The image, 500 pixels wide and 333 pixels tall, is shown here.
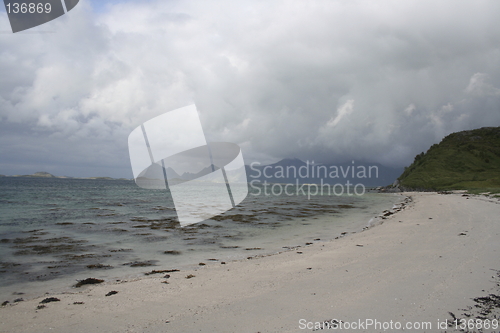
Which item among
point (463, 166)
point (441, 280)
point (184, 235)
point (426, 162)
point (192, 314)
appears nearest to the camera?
point (192, 314)

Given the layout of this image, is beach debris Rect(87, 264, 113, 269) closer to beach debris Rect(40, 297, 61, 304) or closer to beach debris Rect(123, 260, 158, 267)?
beach debris Rect(123, 260, 158, 267)

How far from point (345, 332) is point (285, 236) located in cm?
1199

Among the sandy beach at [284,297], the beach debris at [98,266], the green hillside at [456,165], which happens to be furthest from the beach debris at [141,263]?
the green hillside at [456,165]

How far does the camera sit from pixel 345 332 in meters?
3.91

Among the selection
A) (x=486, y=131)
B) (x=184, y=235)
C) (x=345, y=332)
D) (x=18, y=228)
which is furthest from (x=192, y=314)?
(x=486, y=131)

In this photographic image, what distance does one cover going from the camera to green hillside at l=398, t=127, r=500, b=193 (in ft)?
313

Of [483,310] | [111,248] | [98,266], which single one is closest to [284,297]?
[483,310]

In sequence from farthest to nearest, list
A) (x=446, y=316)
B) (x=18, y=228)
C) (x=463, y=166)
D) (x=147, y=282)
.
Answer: (x=463, y=166) < (x=18, y=228) < (x=147, y=282) < (x=446, y=316)

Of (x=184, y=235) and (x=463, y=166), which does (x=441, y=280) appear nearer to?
(x=184, y=235)

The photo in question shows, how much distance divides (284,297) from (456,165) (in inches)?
5461

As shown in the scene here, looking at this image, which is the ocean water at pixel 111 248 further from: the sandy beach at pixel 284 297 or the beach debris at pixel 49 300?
the sandy beach at pixel 284 297

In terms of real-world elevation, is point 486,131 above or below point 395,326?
above

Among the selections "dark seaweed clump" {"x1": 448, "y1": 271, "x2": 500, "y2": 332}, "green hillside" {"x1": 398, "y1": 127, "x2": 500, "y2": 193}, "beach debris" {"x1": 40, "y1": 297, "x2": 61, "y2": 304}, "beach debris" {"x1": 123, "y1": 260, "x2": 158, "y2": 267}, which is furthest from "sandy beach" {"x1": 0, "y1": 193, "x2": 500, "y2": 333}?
"green hillside" {"x1": 398, "y1": 127, "x2": 500, "y2": 193}

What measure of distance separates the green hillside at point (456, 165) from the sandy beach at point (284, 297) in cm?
9393
